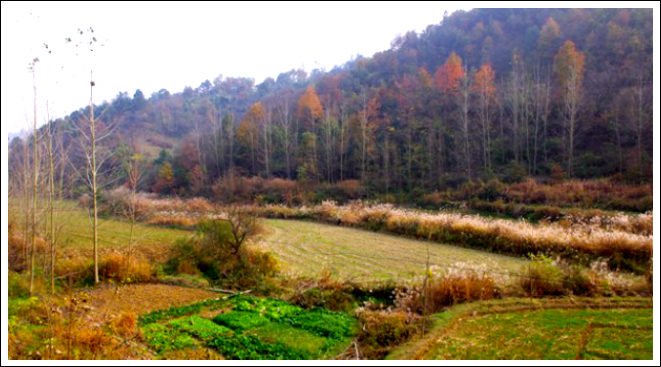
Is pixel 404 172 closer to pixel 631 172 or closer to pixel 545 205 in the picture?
pixel 545 205

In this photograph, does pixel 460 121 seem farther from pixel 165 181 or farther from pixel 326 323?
pixel 326 323

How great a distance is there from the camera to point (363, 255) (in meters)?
12.3

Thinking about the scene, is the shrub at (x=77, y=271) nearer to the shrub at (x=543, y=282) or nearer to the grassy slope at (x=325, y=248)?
the grassy slope at (x=325, y=248)

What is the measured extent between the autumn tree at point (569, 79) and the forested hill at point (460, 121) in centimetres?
11

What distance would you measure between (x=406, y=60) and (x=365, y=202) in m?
24.5

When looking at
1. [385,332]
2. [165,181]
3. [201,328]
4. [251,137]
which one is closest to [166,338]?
[201,328]

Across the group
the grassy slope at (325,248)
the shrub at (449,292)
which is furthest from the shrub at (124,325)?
the grassy slope at (325,248)

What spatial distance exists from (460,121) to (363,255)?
19761 mm

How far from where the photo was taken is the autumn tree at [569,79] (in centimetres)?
2467

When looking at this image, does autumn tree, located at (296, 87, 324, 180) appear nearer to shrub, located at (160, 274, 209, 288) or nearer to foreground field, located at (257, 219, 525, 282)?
foreground field, located at (257, 219, 525, 282)

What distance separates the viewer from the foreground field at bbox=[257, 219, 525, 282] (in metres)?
10.1

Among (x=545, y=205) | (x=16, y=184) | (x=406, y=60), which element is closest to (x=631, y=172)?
(x=545, y=205)

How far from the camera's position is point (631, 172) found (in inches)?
780

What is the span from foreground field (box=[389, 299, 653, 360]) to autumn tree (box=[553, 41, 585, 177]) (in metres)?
19.9
